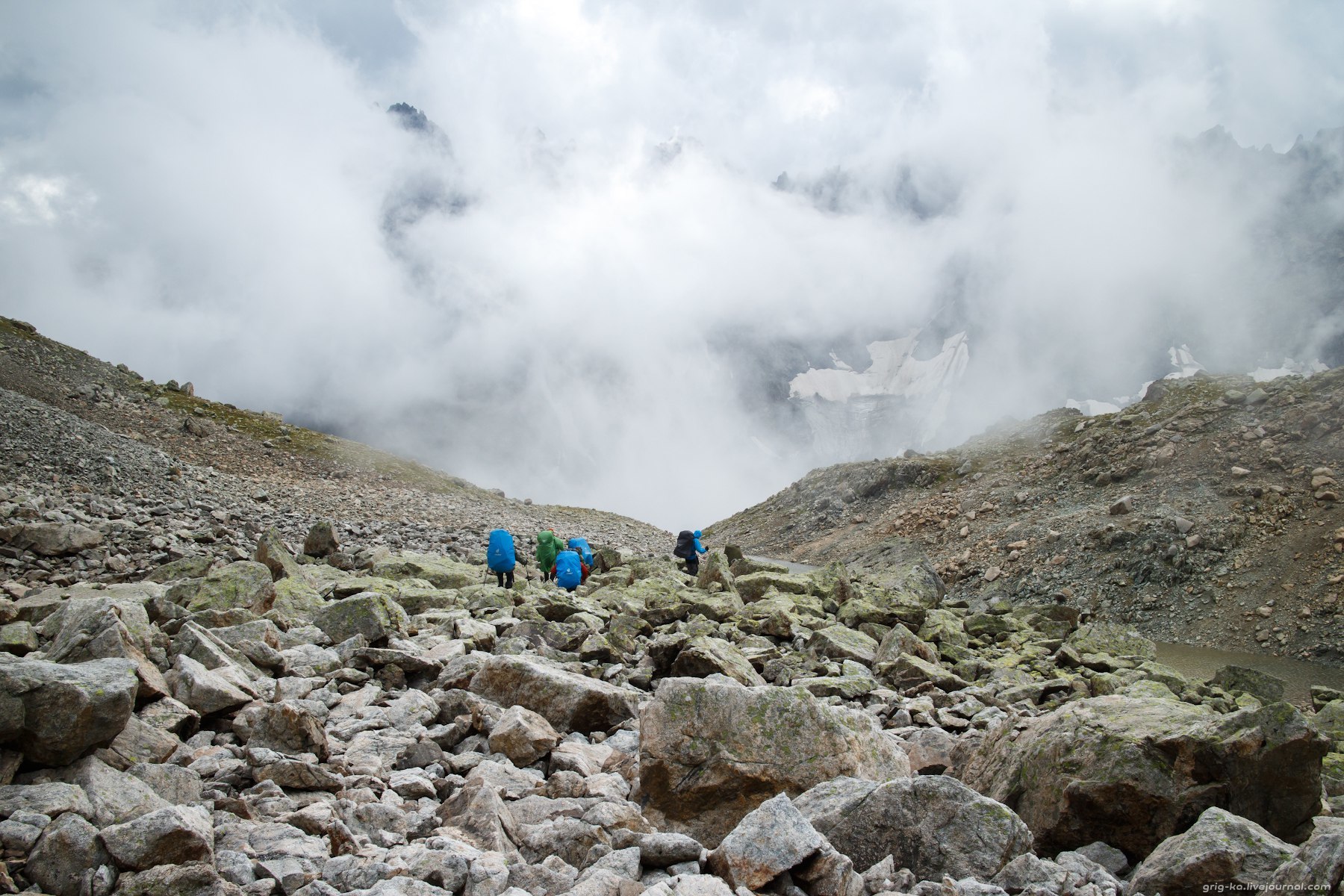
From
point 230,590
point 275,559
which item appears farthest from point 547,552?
point 230,590

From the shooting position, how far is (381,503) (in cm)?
5362

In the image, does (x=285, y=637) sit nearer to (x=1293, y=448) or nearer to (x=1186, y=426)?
(x=1293, y=448)

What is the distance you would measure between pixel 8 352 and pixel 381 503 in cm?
4426

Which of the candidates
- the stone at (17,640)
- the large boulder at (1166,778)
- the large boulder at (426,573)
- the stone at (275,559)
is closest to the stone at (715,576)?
the large boulder at (426,573)

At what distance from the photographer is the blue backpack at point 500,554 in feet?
77.7

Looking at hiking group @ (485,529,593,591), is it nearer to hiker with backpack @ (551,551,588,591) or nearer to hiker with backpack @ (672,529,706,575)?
hiker with backpack @ (551,551,588,591)

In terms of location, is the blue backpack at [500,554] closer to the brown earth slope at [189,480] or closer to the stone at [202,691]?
the brown earth slope at [189,480]

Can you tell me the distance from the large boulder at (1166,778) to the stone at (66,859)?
7848mm

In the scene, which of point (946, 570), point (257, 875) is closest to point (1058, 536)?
point (946, 570)

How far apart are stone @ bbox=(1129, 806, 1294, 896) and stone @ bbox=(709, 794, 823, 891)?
2.59m

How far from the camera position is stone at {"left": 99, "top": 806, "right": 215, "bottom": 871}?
4691mm

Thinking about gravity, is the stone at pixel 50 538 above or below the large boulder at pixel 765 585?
below

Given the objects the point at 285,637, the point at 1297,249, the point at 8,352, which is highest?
the point at 1297,249

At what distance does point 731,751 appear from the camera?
24.3ft
